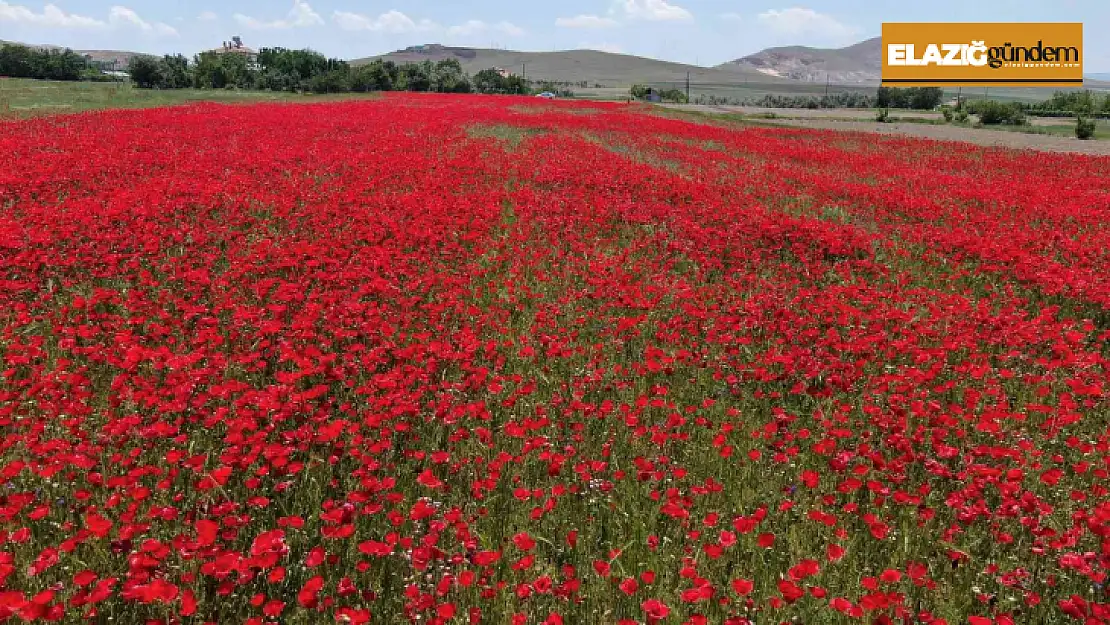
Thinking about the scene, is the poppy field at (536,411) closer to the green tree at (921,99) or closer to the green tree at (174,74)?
the green tree at (174,74)

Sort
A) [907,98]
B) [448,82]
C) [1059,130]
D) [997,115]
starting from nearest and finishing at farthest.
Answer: [1059,130] < [997,115] < [448,82] < [907,98]

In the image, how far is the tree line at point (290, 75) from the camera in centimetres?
6394

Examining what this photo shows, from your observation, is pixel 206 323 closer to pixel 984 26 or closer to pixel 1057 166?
pixel 1057 166

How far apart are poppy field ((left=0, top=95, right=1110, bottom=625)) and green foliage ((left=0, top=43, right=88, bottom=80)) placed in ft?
257

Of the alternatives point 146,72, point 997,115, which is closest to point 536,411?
point 997,115

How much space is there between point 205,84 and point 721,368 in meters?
78.4

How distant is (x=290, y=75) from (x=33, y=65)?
30.1 meters

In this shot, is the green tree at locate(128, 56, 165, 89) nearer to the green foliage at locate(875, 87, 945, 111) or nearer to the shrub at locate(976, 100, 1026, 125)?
the shrub at locate(976, 100, 1026, 125)

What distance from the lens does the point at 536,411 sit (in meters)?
5.00

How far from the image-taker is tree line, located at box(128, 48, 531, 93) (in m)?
63.9

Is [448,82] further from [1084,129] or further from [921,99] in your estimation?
[921,99]

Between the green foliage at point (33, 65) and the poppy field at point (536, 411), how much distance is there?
257 ft

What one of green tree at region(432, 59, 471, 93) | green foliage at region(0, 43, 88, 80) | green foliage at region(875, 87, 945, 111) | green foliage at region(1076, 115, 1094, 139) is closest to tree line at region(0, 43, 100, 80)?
green foliage at region(0, 43, 88, 80)

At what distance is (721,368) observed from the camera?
594 cm
